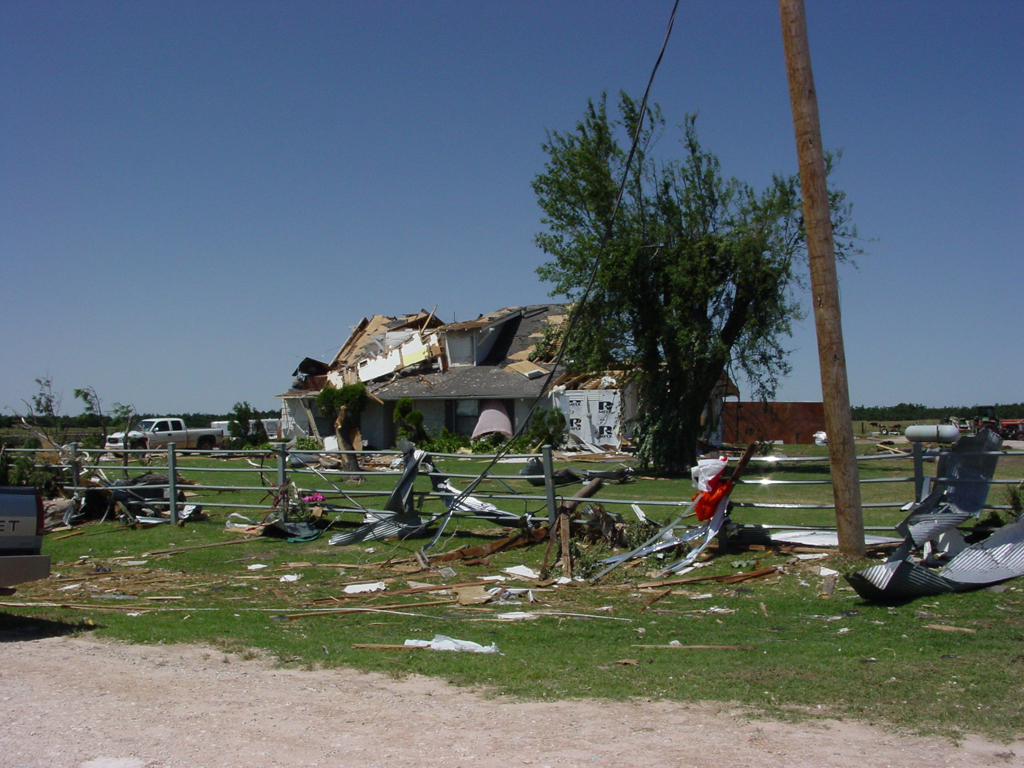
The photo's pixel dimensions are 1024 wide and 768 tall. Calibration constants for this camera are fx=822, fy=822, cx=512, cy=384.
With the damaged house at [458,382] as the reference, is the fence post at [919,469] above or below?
below

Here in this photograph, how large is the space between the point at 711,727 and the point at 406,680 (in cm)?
210

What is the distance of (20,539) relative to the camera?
23.9ft

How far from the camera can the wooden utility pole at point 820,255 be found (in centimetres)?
851

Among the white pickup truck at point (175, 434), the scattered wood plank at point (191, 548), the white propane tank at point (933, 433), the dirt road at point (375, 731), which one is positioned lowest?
the dirt road at point (375, 731)

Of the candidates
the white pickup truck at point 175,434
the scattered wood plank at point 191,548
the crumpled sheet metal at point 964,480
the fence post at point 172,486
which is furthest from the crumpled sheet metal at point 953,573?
the white pickup truck at point 175,434

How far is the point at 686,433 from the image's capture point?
78.2 ft

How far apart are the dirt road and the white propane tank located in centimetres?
1565

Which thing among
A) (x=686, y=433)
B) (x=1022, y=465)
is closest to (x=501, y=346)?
(x=686, y=433)

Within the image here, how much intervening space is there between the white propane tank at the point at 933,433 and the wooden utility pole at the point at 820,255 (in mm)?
11027

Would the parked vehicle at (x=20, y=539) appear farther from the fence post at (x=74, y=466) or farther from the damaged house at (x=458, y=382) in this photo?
the damaged house at (x=458, y=382)

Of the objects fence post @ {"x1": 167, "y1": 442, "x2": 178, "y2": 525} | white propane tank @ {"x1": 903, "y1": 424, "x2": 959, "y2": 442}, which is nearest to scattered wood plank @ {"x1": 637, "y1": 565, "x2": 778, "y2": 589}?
fence post @ {"x1": 167, "y1": 442, "x2": 178, "y2": 525}

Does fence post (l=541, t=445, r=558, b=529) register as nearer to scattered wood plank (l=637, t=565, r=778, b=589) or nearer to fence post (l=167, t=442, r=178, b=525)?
scattered wood plank (l=637, t=565, r=778, b=589)

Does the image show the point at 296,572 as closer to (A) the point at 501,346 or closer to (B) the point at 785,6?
(B) the point at 785,6

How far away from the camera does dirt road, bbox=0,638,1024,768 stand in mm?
4129
